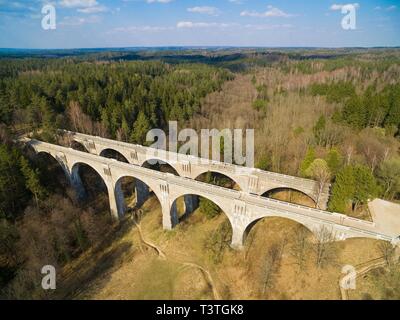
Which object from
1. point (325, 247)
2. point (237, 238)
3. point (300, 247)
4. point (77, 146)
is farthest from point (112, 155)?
point (325, 247)

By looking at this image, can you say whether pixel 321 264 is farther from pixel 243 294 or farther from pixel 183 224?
pixel 183 224

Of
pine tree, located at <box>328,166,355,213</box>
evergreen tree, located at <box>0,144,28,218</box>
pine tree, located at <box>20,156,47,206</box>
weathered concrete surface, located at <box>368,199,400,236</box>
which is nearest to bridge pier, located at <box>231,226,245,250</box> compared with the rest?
pine tree, located at <box>328,166,355,213</box>

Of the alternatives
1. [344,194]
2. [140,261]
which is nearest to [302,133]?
[344,194]

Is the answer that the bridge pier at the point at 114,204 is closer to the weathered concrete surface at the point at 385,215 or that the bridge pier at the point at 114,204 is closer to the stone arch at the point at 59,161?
the stone arch at the point at 59,161

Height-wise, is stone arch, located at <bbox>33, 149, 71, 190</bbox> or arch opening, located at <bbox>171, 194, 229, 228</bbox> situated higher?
stone arch, located at <bbox>33, 149, 71, 190</bbox>

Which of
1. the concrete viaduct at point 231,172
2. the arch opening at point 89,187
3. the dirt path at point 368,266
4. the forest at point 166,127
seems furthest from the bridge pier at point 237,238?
the arch opening at point 89,187

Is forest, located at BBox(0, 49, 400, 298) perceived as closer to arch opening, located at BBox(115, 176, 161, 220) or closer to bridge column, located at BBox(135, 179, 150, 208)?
arch opening, located at BBox(115, 176, 161, 220)

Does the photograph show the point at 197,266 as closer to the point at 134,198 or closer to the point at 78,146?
the point at 134,198
